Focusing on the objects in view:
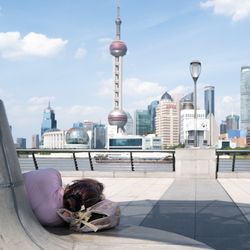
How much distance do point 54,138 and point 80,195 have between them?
156161 mm

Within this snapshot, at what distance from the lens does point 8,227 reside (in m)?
3.33

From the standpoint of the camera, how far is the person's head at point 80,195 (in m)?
3.99

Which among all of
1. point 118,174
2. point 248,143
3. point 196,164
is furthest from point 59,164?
point 248,143

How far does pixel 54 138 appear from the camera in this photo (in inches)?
6235

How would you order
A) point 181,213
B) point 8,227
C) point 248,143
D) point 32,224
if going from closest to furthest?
1. point 8,227
2. point 32,224
3. point 181,213
4. point 248,143

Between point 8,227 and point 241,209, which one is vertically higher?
point 8,227

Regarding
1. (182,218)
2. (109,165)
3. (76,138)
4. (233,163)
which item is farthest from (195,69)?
(76,138)

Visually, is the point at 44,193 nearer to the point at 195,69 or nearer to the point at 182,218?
the point at 182,218

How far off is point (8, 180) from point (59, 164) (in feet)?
45.7

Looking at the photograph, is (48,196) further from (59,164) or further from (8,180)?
(59,164)

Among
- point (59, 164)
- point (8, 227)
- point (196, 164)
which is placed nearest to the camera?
point (8, 227)

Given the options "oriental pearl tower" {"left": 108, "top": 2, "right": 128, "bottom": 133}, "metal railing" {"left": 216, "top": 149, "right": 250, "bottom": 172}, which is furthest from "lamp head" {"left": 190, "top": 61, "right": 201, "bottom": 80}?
"oriental pearl tower" {"left": 108, "top": 2, "right": 128, "bottom": 133}

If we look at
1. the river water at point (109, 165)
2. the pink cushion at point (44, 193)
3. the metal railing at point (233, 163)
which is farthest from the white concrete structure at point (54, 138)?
the pink cushion at point (44, 193)

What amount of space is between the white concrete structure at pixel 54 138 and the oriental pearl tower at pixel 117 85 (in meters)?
17.7
